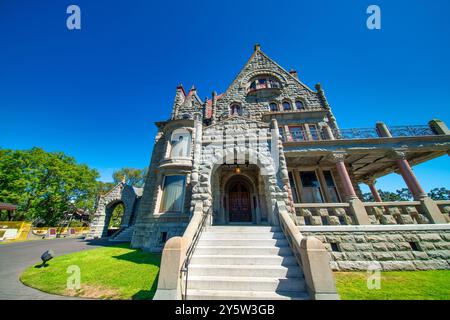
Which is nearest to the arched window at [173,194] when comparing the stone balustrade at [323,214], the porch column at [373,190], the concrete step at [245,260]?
the concrete step at [245,260]

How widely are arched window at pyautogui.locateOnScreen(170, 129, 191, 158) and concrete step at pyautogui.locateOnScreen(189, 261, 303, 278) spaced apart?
28.2 ft

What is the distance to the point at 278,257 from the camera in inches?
183

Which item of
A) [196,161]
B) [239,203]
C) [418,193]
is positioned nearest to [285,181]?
[196,161]

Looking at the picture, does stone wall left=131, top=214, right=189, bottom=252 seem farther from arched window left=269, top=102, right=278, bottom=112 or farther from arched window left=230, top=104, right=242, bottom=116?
arched window left=269, top=102, right=278, bottom=112

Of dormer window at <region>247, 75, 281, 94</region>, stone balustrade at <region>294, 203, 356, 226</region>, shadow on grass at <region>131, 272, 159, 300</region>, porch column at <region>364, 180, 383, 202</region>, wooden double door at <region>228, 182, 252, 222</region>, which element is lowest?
shadow on grass at <region>131, 272, 159, 300</region>

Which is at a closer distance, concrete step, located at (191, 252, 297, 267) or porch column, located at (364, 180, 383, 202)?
concrete step, located at (191, 252, 297, 267)

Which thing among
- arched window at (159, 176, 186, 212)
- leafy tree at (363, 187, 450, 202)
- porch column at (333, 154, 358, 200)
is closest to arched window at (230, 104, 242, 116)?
arched window at (159, 176, 186, 212)

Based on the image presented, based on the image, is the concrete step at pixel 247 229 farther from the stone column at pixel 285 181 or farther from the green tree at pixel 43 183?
the green tree at pixel 43 183

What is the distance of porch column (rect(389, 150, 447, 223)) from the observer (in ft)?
23.6

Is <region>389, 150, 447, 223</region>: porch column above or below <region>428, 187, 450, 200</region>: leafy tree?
below
